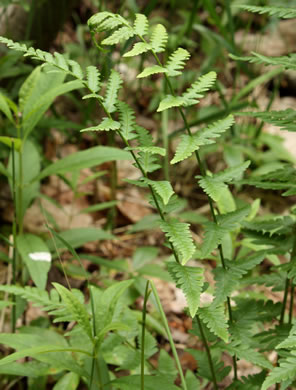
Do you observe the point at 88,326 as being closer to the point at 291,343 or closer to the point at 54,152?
the point at 291,343

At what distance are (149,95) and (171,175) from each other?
3.62 ft

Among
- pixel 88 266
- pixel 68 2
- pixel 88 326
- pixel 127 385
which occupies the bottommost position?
pixel 88 266

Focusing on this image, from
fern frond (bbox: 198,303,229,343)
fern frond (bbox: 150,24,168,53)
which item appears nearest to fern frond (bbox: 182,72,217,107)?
fern frond (bbox: 150,24,168,53)

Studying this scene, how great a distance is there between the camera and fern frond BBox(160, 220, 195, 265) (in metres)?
1.16

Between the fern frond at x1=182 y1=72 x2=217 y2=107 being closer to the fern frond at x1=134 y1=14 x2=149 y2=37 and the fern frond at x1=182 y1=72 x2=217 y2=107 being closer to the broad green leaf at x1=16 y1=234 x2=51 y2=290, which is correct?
the fern frond at x1=134 y1=14 x2=149 y2=37

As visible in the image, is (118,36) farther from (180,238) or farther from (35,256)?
(35,256)

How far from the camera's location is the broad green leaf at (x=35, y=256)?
1.81 meters

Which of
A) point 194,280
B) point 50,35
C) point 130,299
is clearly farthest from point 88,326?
point 50,35

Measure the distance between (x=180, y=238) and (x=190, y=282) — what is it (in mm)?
117

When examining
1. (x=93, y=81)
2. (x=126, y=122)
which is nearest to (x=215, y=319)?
(x=126, y=122)

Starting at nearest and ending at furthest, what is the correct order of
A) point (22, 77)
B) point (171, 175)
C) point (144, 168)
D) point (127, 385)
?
point (144, 168), point (127, 385), point (22, 77), point (171, 175)

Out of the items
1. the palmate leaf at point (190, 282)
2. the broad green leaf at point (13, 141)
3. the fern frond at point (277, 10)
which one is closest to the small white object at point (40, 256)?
the broad green leaf at point (13, 141)

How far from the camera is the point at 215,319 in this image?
131cm

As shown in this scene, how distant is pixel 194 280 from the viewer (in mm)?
1242
